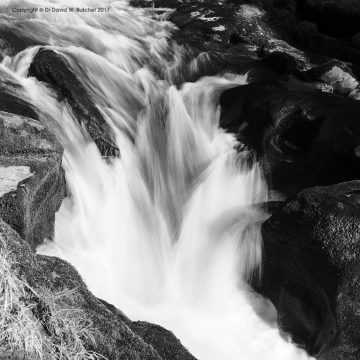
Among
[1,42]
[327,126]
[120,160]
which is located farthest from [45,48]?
[327,126]

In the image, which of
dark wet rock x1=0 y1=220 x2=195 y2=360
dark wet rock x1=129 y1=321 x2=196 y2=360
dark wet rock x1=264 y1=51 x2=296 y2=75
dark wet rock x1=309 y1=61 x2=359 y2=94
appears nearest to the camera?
dark wet rock x1=0 y1=220 x2=195 y2=360

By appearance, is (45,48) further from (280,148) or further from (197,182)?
(280,148)

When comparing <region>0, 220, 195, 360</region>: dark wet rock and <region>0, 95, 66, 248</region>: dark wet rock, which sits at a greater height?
<region>0, 220, 195, 360</region>: dark wet rock

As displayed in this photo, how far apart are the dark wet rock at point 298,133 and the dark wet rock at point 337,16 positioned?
7313 millimetres

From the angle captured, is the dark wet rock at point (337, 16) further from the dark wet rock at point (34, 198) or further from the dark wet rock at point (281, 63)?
the dark wet rock at point (34, 198)

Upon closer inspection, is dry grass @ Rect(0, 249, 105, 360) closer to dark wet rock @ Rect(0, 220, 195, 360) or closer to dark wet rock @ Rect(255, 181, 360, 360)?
dark wet rock @ Rect(0, 220, 195, 360)

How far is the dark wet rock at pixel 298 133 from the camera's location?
829 centimetres

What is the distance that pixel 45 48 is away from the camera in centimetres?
957

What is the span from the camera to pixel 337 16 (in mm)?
15789

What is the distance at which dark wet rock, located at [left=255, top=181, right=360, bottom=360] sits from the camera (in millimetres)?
5734

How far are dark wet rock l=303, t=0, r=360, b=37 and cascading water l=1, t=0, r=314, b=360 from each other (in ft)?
24.7

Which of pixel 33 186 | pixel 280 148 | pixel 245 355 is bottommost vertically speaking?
pixel 245 355

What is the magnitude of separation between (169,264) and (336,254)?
8.41 feet

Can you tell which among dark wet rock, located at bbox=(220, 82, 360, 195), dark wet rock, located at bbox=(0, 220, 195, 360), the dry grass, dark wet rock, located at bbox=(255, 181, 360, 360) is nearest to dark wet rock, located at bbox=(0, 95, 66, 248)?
dark wet rock, located at bbox=(0, 220, 195, 360)
